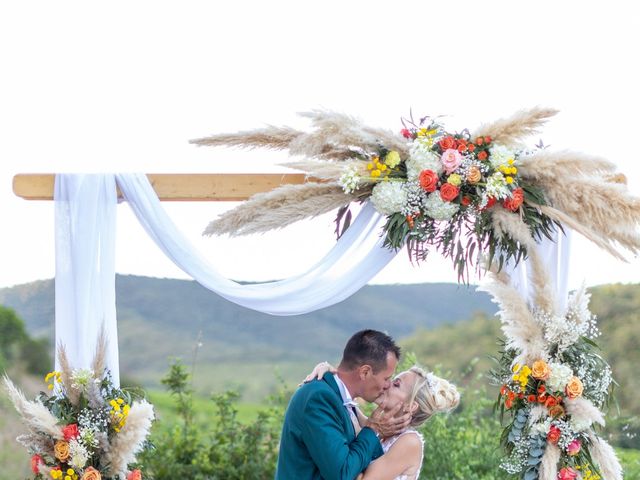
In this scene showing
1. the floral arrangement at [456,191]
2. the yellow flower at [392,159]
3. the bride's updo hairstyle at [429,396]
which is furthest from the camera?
the yellow flower at [392,159]

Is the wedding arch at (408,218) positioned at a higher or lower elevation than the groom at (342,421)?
higher

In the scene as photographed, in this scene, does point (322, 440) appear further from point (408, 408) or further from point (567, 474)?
point (567, 474)

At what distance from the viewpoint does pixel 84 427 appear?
4613mm

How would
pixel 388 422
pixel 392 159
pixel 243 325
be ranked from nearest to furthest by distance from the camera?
pixel 388 422, pixel 392 159, pixel 243 325

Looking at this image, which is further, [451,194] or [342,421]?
[451,194]

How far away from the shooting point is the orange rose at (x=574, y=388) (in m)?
4.50

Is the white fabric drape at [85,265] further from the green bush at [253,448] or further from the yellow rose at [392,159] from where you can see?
the green bush at [253,448]

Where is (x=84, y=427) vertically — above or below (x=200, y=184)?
below

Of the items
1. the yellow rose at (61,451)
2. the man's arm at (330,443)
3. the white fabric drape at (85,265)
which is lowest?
the yellow rose at (61,451)

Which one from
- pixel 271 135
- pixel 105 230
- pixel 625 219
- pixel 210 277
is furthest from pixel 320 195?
pixel 625 219

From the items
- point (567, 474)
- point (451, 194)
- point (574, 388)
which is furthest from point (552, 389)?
point (451, 194)

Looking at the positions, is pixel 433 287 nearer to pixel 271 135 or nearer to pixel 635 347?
pixel 635 347

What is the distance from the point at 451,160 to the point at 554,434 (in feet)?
4.54

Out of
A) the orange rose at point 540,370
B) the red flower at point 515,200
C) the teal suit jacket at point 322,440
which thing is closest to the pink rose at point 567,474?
the orange rose at point 540,370
